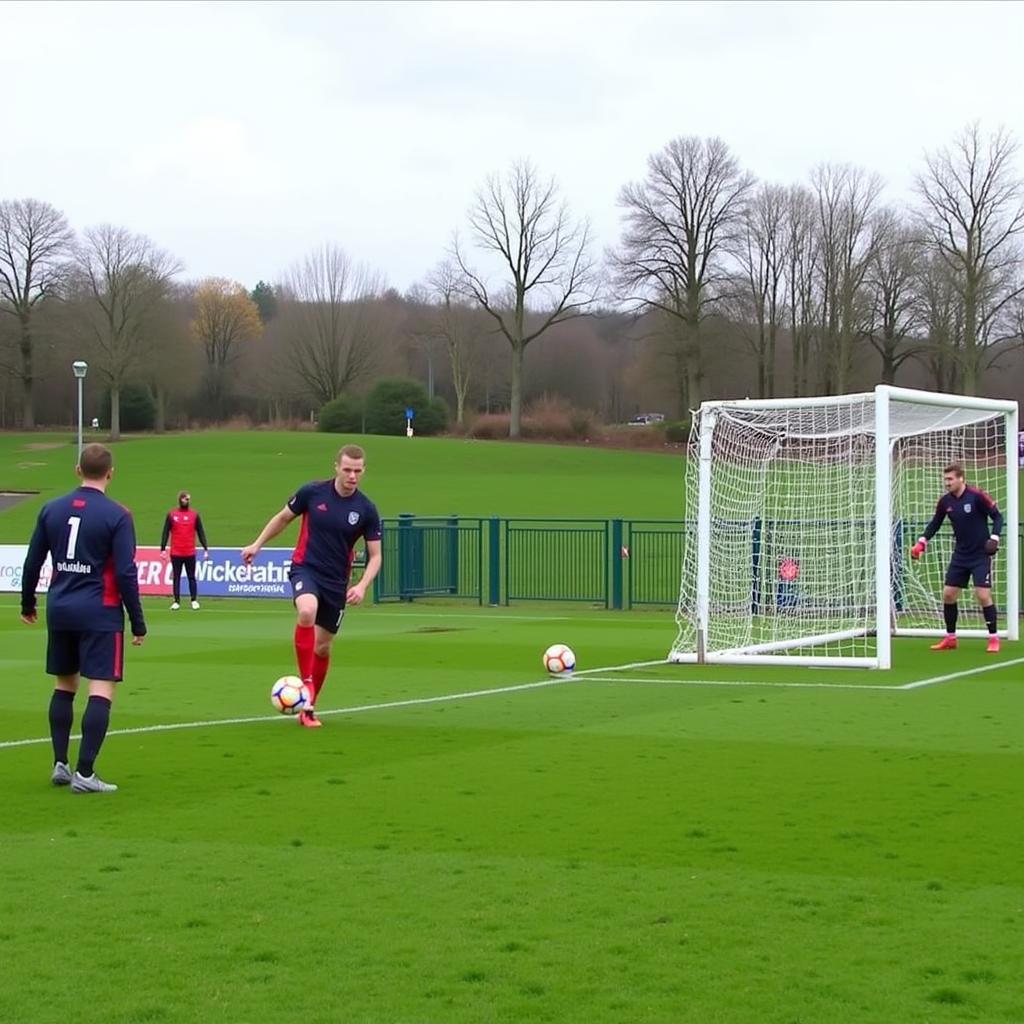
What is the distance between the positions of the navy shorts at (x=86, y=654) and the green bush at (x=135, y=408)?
301 ft

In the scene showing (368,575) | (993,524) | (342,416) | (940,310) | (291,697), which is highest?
(940,310)

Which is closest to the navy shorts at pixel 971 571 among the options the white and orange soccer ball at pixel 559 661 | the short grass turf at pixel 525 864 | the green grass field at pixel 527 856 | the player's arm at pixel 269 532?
the green grass field at pixel 527 856

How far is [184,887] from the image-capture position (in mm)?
6625

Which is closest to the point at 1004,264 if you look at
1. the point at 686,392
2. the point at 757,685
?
the point at 686,392

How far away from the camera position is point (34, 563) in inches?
356

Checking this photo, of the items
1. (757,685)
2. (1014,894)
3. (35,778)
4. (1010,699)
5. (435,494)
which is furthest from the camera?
(435,494)

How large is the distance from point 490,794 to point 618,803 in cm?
76

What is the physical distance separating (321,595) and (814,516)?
37.6 feet

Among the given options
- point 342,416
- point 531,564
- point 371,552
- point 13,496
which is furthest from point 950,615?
point 342,416

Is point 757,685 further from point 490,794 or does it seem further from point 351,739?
point 490,794

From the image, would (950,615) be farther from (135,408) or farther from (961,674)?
(135,408)

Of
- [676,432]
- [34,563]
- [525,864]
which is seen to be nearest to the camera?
[525,864]

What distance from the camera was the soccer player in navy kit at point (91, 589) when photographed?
8.80m

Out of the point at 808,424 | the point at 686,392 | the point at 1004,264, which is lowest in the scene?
the point at 808,424
